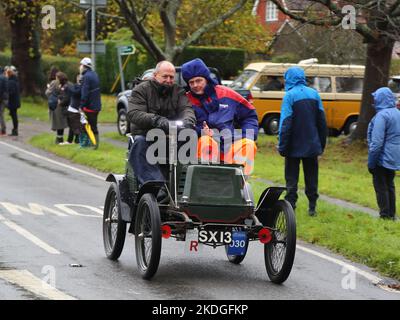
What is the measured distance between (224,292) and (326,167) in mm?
14202

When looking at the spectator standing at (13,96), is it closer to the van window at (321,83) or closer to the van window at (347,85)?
the van window at (321,83)

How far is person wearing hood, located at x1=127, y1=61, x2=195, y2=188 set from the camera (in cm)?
976

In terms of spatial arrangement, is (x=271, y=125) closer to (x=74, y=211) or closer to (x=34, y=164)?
(x=34, y=164)

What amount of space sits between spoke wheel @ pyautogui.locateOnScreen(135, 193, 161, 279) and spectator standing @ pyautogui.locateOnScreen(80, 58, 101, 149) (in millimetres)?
13741

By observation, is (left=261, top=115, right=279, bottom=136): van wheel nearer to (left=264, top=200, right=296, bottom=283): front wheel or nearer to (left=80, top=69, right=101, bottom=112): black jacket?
(left=80, top=69, right=101, bottom=112): black jacket

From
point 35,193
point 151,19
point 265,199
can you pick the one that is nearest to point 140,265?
point 265,199

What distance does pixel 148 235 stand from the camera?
30.9ft

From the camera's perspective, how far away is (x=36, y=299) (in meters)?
8.14

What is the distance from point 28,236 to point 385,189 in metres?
4.84

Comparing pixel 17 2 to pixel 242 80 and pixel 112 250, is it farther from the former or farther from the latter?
pixel 112 250

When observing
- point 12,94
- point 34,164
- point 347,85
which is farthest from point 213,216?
point 347,85

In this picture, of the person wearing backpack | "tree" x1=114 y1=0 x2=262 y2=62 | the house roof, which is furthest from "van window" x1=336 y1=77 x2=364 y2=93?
the person wearing backpack

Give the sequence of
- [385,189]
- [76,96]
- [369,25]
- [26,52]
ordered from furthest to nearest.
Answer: [26,52] → [369,25] → [76,96] → [385,189]

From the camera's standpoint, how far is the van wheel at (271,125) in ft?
101
